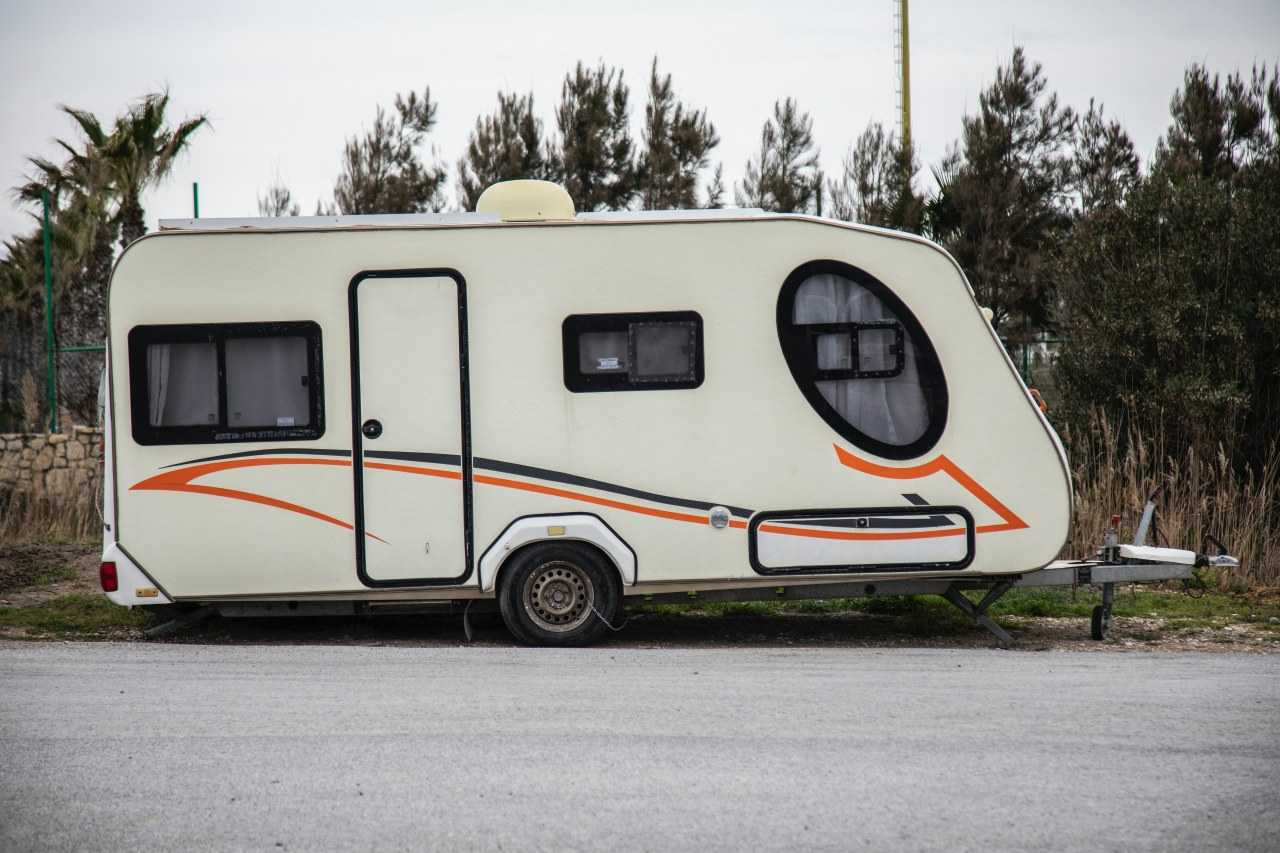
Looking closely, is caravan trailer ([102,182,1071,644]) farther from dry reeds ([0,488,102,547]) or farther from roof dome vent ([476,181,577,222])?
dry reeds ([0,488,102,547])

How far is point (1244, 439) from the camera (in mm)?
12336

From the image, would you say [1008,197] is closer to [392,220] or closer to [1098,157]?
[1098,157]

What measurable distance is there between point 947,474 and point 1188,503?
418 cm

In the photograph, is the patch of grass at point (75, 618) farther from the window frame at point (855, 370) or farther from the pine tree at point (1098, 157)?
the pine tree at point (1098, 157)

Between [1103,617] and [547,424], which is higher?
[547,424]

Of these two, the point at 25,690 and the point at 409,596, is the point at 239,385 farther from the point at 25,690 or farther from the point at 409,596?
the point at 25,690

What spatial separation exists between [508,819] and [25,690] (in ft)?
11.7

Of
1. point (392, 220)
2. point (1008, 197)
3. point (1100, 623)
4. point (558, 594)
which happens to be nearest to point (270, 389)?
point (392, 220)

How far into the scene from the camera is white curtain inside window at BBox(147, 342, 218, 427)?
26.5ft

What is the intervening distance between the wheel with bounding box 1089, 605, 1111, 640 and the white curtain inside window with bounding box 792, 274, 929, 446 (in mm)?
1883

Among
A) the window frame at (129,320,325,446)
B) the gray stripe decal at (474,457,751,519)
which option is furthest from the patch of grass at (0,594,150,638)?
the gray stripe decal at (474,457,751,519)

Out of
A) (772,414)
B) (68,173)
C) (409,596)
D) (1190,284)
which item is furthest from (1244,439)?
(68,173)

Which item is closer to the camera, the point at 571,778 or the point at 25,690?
the point at 571,778

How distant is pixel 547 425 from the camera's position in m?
8.07
